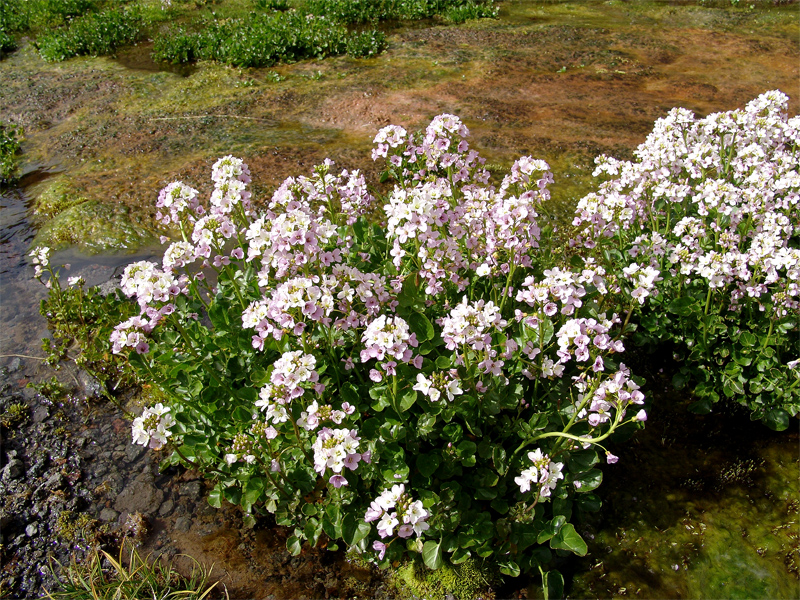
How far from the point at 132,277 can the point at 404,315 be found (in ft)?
4.08

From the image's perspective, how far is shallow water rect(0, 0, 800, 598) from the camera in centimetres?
286

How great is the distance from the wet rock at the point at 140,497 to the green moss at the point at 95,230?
243 cm

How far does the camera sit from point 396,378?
2.42m

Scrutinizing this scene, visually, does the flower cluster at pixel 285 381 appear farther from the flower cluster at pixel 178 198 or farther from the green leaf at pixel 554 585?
the green leaf at pixel 554 585

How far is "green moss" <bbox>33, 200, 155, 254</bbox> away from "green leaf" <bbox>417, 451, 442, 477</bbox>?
353cm

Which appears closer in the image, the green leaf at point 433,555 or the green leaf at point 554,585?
the green leaf at point 433,555

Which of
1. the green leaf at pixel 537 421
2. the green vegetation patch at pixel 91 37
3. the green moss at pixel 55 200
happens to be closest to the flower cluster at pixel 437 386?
the green leaf at pixel 537 421

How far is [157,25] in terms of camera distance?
11086 millimetres

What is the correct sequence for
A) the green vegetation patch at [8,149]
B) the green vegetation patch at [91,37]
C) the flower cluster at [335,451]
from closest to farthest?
the flower cluster at [335,451] → the green vegetation patch at [8,149] → the green vegetation patch at [91,37]

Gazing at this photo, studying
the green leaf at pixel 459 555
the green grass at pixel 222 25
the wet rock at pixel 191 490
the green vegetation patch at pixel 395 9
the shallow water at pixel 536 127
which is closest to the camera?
the green leaf at pixel 459 555

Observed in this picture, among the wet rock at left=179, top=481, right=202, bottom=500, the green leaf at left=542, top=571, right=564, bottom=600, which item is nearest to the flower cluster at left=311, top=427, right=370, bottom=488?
the green leaf at left=542, top=571, right=564, bottom=600

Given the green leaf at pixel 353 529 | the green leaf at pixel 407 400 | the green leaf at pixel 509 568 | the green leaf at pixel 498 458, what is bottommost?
the green leaf at pixel 509 568

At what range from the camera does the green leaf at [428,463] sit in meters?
2.52

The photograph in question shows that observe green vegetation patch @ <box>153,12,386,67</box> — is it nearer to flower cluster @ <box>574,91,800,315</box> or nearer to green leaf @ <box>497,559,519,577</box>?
flower cluster @ <box>574,91,800,315</box>
